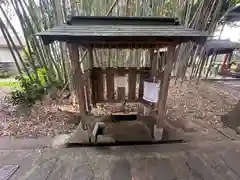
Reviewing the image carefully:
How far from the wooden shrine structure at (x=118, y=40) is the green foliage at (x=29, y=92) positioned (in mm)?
1233

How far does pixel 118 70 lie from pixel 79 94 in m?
0.69

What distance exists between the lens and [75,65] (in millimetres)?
1721

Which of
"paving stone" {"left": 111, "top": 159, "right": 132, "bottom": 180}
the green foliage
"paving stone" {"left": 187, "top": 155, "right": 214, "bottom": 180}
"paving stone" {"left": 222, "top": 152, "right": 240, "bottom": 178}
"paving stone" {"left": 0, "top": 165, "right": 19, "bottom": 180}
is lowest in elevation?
"paving stone" {"left": 0, "top": 165, "right": 19, "bottom": 180}

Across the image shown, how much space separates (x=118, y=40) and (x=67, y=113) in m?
1.66

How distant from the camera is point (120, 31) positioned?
4.94 feet

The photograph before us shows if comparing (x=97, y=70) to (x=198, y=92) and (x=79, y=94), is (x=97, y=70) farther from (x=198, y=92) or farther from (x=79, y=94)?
(x=198, y=92)

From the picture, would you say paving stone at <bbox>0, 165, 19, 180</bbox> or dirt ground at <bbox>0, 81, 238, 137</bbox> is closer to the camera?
paving stone at <bbox>0, 165, 19, 180</bbox>

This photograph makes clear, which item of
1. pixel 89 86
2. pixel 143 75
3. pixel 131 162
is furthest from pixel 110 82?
pixel 131 162

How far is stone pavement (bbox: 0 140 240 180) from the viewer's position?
1.53 meters

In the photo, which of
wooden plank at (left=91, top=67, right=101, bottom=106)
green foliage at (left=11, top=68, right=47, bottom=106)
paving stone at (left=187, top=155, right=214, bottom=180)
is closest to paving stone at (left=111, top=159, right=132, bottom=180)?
paving stone at (left=187, top=155, right=214, bottom=180)

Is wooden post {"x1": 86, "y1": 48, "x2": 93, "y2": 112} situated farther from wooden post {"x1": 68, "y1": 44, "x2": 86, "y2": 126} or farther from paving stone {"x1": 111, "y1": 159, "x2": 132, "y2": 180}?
paving stone {"x1": 111, "y1": 159, "x2": 132, "y2": 180}

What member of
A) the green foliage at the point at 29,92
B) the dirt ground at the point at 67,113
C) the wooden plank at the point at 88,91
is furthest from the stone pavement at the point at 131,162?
the green foliage at the point at 29,92

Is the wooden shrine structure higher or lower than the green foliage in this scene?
higher

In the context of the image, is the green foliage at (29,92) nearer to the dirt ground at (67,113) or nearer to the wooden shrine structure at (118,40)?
the dirt ground at (67,113)
